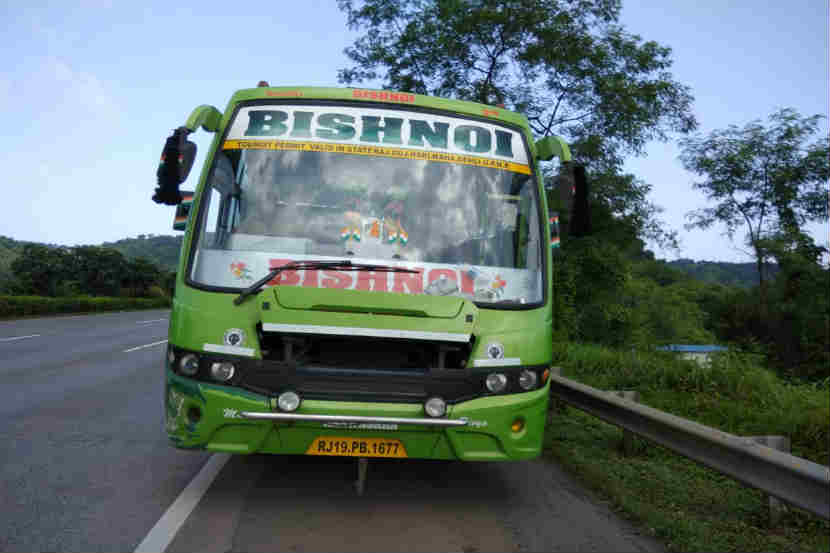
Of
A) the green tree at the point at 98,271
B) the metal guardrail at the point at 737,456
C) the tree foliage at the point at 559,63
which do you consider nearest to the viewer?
the metal guardrail at the point at 737,456

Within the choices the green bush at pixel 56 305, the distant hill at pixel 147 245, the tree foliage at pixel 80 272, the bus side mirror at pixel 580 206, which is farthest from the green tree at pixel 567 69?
the distant hill at pixel 147 245

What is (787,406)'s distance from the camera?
24.9 ft

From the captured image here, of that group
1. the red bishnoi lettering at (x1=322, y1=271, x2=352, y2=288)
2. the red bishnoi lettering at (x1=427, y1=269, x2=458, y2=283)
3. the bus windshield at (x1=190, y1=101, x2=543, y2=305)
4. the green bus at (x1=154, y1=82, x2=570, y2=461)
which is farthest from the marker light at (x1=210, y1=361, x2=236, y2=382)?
the red bishnoi lettering at (x1=427, y1=269, x2=458, y2=283)

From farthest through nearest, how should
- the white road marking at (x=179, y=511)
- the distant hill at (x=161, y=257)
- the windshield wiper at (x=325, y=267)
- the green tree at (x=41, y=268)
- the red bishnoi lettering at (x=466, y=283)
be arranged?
the distant hill at (x=161, y=257) → the green tree at (x=41, y=268) → the red bishnoi lettering at (x=466, y=283) → the windshield wiper at (x=325, y=267) → the white road marking at (x=179, y=511)

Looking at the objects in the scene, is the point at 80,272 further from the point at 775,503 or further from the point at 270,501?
the point at 775,503

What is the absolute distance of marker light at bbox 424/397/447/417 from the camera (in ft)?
14.6

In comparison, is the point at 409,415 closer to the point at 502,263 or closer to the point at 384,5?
the point at 502,263

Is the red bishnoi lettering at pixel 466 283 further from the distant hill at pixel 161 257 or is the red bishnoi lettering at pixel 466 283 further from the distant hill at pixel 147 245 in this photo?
the distant hill at pixel 147 245

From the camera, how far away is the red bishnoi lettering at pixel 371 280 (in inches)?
189

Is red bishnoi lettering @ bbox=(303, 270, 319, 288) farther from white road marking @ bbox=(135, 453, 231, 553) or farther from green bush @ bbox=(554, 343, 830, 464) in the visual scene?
green bush @ bbox=(554, 343, 830, 464)

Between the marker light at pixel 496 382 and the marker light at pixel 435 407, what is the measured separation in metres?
0.34

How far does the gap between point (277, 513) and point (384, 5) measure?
14974 millimetres

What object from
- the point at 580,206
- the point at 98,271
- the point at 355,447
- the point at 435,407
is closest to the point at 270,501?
the point at 355,447

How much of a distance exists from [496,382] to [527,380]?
25cm
